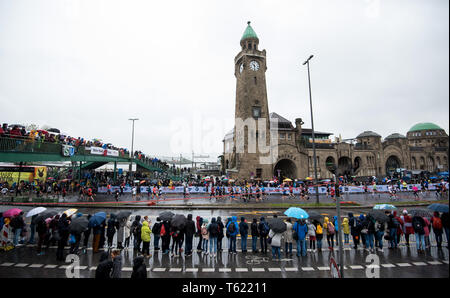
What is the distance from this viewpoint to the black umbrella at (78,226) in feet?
26.9

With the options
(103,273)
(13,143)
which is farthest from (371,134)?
(13,143)

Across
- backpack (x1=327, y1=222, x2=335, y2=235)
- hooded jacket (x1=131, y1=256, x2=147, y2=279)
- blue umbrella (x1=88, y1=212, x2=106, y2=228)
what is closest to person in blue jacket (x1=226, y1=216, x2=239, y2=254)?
backpack (x1=327, y1=222, x2=335, y2=235)

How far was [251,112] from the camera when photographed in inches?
1513

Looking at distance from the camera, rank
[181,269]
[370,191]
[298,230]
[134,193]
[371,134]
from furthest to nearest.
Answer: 1. [371,134]
2. [370,191]
3. [134,193]
4. [298,230]
5. [181,269]

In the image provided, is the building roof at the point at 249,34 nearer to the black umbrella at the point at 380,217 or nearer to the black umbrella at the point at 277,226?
the black umbrella at the point at 380,217

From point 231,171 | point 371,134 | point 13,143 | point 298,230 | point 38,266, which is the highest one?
point 371,134

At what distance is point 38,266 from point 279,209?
1637cm

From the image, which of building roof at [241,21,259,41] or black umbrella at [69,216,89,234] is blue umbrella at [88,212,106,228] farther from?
building roof at [241,21,259,41]

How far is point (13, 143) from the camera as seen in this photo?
695 inches

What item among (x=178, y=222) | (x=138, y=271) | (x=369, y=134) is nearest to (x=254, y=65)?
(x=369, y=134)

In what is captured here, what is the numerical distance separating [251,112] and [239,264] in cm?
3289

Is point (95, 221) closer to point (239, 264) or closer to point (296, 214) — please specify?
point (239, 264)

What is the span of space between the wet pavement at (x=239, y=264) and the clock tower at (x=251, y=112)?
92.6 feet

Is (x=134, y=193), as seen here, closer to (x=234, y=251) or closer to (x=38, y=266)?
(x=38, y=266)
